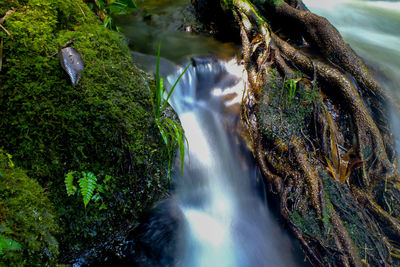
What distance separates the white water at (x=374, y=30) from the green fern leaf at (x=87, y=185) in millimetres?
4328

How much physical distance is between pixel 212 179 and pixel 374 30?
7798 mm

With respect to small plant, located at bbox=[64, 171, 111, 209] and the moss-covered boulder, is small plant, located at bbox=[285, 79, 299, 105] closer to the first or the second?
the moss-covered boulder

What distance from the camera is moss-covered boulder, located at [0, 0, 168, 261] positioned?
6.55 ft

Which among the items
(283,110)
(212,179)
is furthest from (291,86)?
(212,179)

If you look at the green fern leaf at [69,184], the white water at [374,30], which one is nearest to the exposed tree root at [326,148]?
the white water at [374,30]

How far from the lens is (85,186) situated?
6.48ft

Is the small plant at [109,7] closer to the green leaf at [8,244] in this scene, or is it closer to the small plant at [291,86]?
the small plant at [291,86]

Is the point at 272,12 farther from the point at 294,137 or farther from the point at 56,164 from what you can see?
the point at 56,164

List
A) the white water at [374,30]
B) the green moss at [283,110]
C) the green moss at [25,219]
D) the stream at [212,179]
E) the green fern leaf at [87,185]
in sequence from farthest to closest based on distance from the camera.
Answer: the white water at [374,30] < the green moss at [283,110] < the stream at [212,179] < the green fern leaf at [87,185] < the green moss at [25,219]

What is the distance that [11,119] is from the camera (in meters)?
1.96

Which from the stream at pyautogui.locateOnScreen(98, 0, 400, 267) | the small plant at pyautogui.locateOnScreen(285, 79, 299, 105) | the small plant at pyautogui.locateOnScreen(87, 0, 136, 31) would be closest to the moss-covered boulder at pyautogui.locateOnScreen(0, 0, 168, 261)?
the stream at pyautogui.locateOnScreen(98, 0, 400, 267)

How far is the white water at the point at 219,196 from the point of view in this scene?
302 centimetres

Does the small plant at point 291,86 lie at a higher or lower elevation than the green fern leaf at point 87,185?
higher

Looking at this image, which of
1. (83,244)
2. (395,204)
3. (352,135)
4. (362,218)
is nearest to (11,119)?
(83,244)
